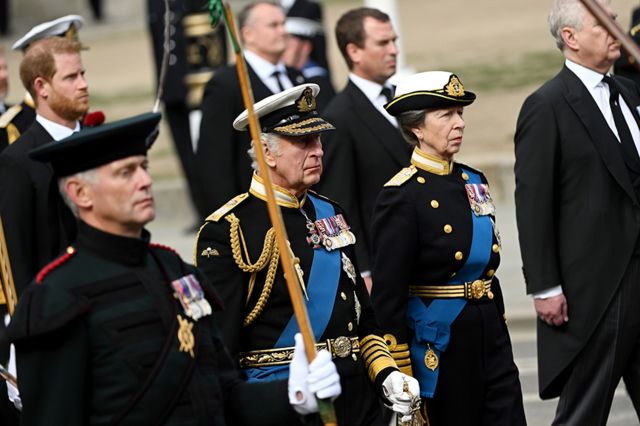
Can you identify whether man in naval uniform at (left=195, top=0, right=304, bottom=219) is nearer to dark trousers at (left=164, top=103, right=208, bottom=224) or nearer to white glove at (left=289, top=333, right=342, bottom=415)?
white glove at (left=289, top=333, right=342, bottom=415)

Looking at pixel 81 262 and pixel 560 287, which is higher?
pixel 81 262

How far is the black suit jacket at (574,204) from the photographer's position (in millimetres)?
6281

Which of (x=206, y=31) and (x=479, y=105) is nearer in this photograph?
(x=206, y=31)

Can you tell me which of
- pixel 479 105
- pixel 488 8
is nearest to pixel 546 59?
pixel 479 105

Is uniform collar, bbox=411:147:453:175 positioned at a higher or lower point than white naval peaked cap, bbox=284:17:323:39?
higher

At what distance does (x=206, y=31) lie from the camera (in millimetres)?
11969

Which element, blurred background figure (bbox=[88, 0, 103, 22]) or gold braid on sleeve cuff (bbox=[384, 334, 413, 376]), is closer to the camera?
gold braid on sleeve cuff (bbox=[384, 334, 413, 376])

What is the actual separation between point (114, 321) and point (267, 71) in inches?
188

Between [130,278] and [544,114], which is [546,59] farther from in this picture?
[130,278]

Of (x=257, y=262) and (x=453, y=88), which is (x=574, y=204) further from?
(x=257, y=262)

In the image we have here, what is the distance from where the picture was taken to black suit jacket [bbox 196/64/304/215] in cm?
852

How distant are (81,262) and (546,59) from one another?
13030 millimetres

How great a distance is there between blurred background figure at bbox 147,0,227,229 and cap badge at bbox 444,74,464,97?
16.7 ft

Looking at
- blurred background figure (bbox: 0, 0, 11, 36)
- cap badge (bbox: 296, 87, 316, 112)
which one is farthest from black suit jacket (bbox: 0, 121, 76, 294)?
blurred background figure (bbox: 0, 0, 11, 36)
